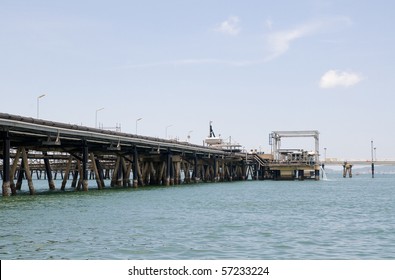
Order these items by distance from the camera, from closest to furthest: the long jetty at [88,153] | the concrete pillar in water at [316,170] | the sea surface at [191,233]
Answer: the sea surface at [191,233]
the long jetty at [88,153]
the concrete pillar in water at [316,170]

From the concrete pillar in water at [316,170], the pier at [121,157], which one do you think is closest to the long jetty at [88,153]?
the pier at [121,157]

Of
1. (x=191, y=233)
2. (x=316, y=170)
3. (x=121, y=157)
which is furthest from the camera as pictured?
(x=316, y=170)

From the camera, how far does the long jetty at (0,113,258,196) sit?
61.0 meters

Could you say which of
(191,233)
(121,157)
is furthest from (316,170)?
(191,233)

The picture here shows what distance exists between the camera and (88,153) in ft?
312

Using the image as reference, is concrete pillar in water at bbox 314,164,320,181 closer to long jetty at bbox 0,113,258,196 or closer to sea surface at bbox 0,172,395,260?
long jetty at bbox 0,113,258,196

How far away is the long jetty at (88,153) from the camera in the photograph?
61.0m

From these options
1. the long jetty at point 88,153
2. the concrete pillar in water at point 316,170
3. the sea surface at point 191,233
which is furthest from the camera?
the concrete pillar in water at point 316,170

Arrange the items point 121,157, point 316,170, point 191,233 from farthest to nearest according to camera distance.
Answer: point 316,170 < point 121,157 < point 191,233

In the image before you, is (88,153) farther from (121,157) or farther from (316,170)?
(316,170)

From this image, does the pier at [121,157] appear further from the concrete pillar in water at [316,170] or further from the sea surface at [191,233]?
the sea surface at [191,233]

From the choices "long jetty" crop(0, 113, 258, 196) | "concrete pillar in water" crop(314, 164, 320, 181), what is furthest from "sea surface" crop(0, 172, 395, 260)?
"concrete pillar in water" crop(314, 164, 320, 181)
